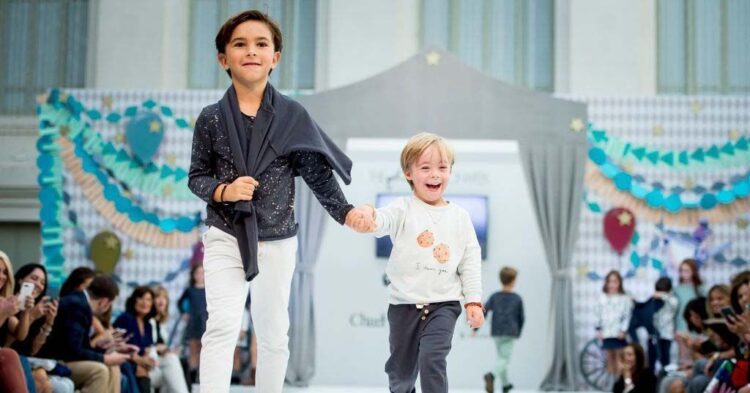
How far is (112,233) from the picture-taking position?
1046 cm

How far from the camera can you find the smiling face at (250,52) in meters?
3.65

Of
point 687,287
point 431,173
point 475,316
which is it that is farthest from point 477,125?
point 475,316

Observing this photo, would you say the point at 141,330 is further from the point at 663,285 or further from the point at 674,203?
the point at 674,203

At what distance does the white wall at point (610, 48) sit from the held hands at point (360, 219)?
8876mm

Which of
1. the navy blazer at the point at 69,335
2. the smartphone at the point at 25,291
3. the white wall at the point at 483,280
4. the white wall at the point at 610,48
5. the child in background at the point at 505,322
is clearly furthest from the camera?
the white wall at the point at 610,48

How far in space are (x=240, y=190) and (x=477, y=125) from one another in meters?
6.65

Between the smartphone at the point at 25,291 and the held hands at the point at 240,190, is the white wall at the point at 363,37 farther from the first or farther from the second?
the held hands at the point at 240,190

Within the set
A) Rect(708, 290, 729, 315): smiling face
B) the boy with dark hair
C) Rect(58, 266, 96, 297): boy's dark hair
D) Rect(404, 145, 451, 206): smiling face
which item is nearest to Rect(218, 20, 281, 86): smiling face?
the boy with dark hair

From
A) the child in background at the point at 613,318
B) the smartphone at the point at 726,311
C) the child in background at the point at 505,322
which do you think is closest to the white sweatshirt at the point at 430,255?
the smartphone at the point at 726,311

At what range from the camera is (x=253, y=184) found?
349cm

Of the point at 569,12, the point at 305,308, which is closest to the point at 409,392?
the point at 305,308

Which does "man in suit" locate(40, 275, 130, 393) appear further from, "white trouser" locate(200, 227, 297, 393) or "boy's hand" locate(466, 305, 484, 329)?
"boy's hand" locate(466, 305, 484, 329)

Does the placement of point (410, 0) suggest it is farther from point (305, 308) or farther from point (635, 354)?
point (635, 354)

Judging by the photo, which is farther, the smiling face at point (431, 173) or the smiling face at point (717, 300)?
the smiling face at point (717, 300)
